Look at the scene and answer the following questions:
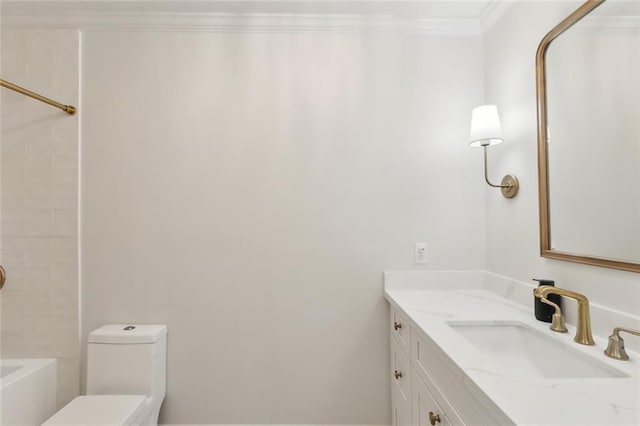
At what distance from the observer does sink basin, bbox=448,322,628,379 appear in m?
0.93

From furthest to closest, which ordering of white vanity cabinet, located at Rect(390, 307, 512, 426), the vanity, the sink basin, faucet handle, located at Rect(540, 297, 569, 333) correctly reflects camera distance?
faucet handle, located at Rect(540, 297, 569, 333) → the sink basin → white vanity cabinet, located at Rect(390, 307, 512, 426) → the vanity

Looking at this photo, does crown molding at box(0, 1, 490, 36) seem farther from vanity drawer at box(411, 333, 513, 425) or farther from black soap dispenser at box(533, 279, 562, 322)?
vanity drawer at box(411, 333, 513, 425)

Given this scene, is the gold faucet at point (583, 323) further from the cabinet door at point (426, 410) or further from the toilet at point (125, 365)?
the toilet at point (125, 365)

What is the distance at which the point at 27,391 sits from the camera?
156cm

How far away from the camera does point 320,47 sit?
1801mm

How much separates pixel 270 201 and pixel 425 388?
120 cm

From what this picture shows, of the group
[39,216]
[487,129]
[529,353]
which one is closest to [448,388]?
[529,353]

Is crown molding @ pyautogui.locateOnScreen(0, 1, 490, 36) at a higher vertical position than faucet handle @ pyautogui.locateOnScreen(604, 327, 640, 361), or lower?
higher

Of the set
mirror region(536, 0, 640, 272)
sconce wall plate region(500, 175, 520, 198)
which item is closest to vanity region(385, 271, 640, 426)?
mirror region(536, 0, 640, 272)

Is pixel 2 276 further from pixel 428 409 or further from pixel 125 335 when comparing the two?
pixel 428 409

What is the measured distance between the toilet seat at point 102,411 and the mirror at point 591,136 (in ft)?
6.59

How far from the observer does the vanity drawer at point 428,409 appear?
3.12 ft

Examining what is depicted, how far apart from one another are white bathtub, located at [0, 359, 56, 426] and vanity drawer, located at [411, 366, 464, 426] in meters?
1.92

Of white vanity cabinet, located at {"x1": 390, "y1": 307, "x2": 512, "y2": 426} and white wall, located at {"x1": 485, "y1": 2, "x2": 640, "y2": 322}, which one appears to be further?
white wall, located at {"x1": 485, "y1": 2, "x2": 640, "y2": 322}
